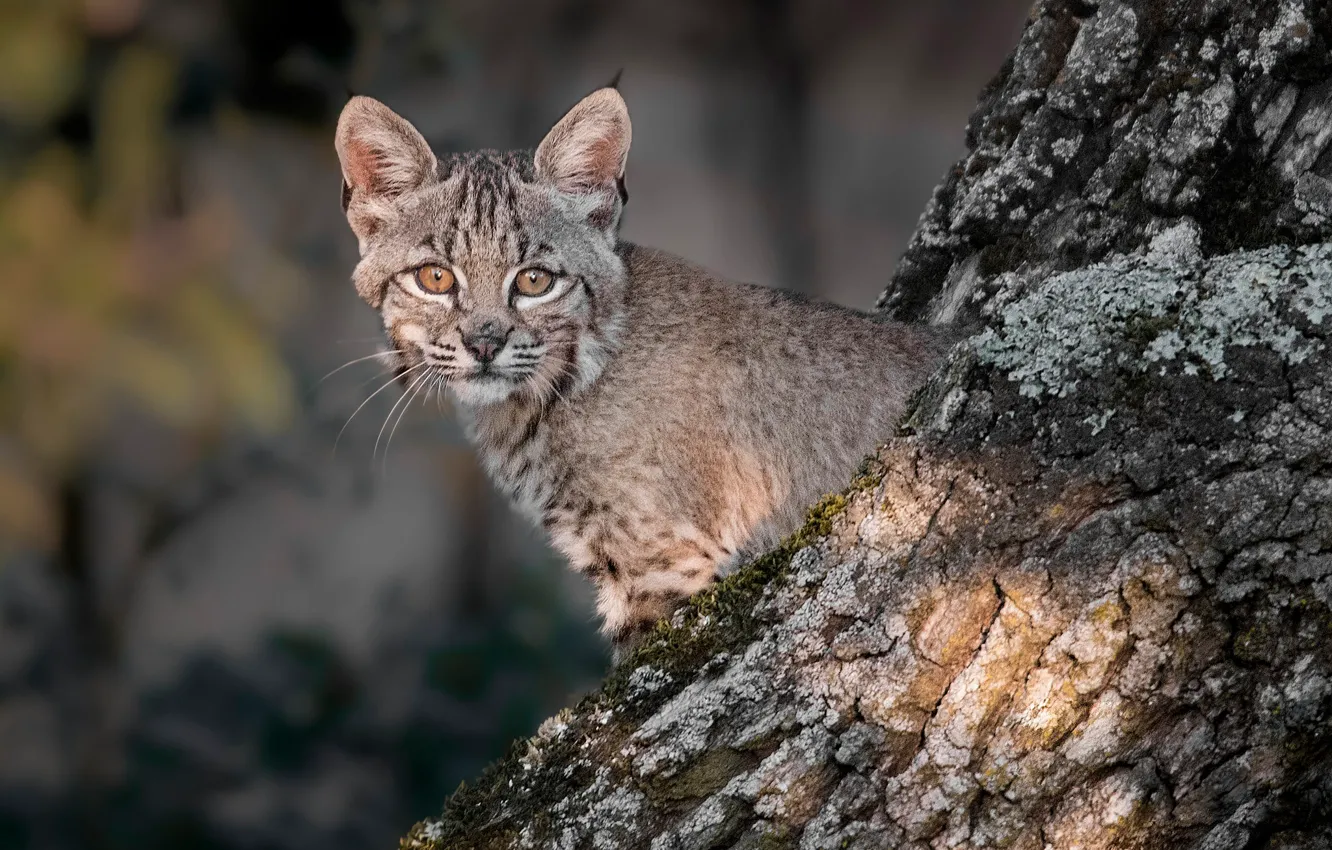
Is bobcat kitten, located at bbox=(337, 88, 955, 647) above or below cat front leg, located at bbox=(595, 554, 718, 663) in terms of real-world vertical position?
above

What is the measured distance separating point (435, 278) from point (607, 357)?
56 cm

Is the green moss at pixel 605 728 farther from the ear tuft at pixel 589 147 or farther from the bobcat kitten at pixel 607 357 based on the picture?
the ear tuft at pixel 589 147

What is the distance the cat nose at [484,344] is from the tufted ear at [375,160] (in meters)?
0.57

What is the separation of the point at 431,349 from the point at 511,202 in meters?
0.51

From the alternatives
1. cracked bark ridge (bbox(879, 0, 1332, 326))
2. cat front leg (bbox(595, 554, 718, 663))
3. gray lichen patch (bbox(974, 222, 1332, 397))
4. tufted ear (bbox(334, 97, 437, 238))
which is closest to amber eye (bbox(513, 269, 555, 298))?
tufted ear (bbox(334, 97, 437, 238))

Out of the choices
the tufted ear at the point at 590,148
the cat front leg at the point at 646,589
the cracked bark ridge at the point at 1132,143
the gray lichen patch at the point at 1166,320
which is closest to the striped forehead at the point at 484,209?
the tufted ear at the point at 590,148

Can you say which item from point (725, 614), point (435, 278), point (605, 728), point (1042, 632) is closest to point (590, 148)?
point (435, 278)

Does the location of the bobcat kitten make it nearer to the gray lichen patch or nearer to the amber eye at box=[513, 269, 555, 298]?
the amber eye at box=[513, 269, 555, 298]

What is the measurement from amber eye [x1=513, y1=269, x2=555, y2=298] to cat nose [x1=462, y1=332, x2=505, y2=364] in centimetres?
20

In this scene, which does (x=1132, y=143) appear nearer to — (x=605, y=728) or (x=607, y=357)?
(x=607, y=357)

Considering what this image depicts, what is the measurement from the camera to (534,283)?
3824 millimetres

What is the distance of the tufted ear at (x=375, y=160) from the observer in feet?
12.5

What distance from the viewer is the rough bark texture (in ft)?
6.73

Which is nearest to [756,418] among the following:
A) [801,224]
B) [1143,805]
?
[1143,805]
